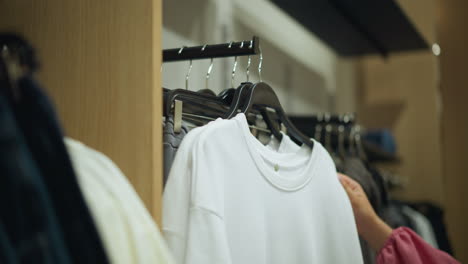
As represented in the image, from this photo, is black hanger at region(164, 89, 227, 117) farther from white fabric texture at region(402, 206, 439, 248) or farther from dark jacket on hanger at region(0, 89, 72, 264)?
white fabric texture at region(402, 206, 439, 248)

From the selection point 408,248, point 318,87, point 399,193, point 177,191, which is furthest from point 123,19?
point 399,193

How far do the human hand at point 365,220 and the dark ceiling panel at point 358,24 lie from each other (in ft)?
2.26

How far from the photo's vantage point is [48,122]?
43cm

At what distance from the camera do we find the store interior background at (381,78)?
120cm

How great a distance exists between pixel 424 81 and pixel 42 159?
2.23 m

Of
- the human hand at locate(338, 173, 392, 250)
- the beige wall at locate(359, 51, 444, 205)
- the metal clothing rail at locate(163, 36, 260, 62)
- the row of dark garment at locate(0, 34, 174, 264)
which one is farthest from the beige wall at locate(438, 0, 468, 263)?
the row of dark garment at locate(0, 34, 174, 264)

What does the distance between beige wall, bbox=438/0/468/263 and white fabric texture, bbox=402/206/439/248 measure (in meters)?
0.17

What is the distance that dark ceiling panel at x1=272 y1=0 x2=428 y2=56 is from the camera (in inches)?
64.2

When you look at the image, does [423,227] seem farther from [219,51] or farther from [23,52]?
[23,52]

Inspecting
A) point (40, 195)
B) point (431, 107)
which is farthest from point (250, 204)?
point (431, 107)

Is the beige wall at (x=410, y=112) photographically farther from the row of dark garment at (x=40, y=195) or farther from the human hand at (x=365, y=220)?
the row of dark garment at (x=40, y=195)

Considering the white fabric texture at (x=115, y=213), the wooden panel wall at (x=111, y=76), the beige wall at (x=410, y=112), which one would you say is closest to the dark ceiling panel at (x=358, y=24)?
the beige wall at (x=410, y=112)

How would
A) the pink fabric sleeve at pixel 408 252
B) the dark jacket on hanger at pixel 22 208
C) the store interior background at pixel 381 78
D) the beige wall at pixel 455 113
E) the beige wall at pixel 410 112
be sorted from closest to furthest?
the dark jacket on hanger at pixel 22 208, the pink fabric sleeve at pixel 408 252, the store interior background at pixel 381 78, the beige wall at pixel 455 113, the beige wall at pixel 410 112

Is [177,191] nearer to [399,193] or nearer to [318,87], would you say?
[318,87]
